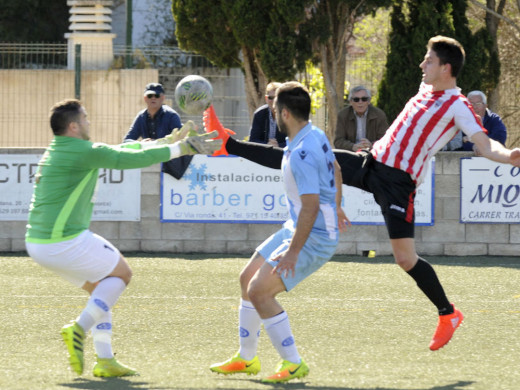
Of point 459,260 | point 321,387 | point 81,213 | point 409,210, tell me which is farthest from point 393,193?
point 459,260

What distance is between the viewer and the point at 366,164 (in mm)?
7246

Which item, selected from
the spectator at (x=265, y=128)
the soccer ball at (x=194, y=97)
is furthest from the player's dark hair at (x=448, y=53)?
the spectator at (x=265, y=128)

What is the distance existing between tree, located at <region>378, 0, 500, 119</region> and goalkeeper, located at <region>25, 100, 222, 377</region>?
11.7m

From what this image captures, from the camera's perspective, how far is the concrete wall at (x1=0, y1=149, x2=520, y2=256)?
42.8ft

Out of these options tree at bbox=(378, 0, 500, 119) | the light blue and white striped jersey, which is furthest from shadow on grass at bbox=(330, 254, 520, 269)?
the light blue and white striped jersey

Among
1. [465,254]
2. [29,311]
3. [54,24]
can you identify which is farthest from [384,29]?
[29,311]

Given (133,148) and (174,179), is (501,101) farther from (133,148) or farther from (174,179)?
(133,148)

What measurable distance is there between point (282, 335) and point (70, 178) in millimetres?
1503

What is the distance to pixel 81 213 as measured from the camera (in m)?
6.19

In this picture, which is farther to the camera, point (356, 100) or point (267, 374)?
point (356, 100)

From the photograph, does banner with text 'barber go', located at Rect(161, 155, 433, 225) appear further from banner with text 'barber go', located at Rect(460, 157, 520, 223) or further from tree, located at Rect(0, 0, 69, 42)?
tree, located at Rect(0, 0, 69, 42)

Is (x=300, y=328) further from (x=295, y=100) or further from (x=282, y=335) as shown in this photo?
(x=295, y=100)

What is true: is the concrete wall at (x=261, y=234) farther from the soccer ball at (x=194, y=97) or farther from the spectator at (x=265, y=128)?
the soccer ball at (x=194, y=97)

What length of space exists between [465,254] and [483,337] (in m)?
5.64
